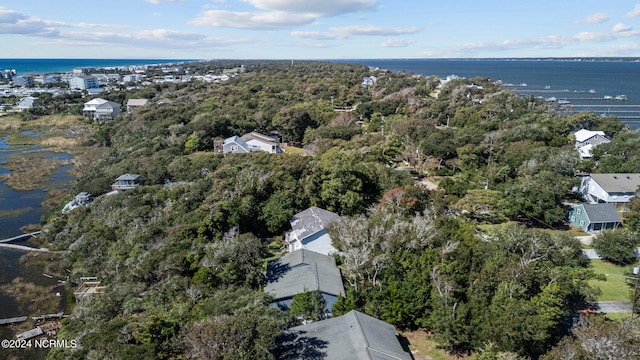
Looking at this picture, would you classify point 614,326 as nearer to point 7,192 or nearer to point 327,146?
point 327,146

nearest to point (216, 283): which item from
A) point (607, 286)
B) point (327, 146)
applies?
point (607, 286)

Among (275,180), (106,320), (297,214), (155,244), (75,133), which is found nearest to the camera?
(106,320)

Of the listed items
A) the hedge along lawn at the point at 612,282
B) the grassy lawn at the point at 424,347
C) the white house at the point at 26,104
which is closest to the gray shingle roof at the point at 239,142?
the grassy lawn at the point at 424,347

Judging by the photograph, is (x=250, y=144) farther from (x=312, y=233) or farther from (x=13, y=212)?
(x=312, y=233)

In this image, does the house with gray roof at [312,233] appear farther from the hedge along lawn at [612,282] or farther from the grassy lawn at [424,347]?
the hedge along lawn at [612,282]

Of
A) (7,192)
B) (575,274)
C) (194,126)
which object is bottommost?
(7,192)

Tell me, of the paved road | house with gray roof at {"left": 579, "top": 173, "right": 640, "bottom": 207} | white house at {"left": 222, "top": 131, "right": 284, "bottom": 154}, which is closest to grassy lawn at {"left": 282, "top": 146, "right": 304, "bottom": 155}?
white house at {"left": 222, "top": 131, "right": 284, "bottom": 154}

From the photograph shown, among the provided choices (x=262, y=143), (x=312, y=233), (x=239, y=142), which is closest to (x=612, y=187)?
(x=312, y=233)

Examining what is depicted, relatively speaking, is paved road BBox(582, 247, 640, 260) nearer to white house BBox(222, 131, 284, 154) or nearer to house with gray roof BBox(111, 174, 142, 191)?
white house BBox(222, 131, 284, 154)
